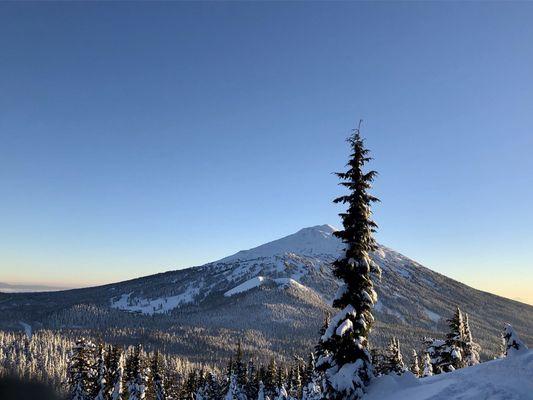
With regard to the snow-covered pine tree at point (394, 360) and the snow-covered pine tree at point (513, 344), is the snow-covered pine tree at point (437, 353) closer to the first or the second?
the snow-covered pine tree at point (394, 360)

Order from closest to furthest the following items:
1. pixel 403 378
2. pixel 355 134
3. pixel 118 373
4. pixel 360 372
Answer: pixel 403 378, pixel 360 372, pixel 355 134, pixel 118 373

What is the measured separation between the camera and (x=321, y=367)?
22672 millimetres

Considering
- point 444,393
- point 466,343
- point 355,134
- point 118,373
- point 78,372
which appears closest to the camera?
point 444,393

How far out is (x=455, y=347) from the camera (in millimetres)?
41094

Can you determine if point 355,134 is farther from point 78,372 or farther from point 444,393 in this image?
point 78,372

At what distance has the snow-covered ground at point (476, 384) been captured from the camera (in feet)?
45.4

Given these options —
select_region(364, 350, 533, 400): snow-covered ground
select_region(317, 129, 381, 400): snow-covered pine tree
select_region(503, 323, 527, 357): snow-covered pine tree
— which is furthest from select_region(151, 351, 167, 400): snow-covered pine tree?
select_region(503, 323, 527, 357): snow-covered pine tree

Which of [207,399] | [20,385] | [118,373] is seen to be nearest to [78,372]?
[118,373]

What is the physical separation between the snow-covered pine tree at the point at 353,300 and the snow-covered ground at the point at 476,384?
1.72 m

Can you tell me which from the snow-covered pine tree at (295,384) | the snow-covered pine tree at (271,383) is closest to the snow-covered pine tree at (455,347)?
the snow-covered pine tree at (295,384)

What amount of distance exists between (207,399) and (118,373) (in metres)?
28.2

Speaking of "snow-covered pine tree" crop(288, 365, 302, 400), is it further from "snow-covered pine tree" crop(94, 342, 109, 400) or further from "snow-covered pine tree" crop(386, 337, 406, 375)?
"snow-covered pine tree" crop(94, 342, 109, 400)

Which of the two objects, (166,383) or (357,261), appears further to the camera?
(166,383)

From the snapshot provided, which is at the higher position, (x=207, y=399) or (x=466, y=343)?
(x=466, y=343)
